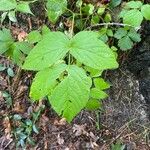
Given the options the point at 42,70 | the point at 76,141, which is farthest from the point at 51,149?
the point at 42,70

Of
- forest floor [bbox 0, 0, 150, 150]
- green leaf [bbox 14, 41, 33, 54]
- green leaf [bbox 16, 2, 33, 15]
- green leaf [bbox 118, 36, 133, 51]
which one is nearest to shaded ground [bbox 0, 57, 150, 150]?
forest floor [bbox 0, 0, 150, 150]

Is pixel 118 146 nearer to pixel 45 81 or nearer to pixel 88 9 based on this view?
pixel 88 9

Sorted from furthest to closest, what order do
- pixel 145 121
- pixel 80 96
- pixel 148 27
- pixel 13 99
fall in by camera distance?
pixel 13 99, pixel 145 121, pixel 148 27, pixel 80 96

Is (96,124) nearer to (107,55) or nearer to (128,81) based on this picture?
(128,81)

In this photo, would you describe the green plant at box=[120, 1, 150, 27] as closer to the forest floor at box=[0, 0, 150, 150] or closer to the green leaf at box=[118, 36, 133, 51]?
the green leaf at box=[118, 36, 133, 51]

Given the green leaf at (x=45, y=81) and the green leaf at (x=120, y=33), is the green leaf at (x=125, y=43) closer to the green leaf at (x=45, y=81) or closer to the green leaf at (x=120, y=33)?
the green leaf at (x=120, y=33)

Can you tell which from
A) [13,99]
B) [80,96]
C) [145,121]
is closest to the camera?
[80,96]
